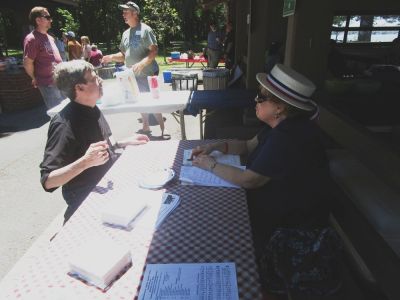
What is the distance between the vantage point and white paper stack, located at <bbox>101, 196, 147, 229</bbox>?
4.45 ft

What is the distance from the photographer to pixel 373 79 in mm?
3697

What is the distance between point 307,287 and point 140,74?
12.9ft

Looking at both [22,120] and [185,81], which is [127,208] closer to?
[185,81]

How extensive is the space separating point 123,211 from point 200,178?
1.69ft

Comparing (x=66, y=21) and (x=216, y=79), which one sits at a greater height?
(x=66, y=21)

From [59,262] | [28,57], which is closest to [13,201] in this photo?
[28,57]

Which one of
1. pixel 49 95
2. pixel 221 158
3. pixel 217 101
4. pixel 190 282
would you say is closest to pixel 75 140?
pixel 221 158

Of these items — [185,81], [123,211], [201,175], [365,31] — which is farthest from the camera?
[365,31]

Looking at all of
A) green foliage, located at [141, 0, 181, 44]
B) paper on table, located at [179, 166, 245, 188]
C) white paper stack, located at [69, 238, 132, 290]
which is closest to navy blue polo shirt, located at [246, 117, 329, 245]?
paper on table, located at [179, 166, 245, 188]

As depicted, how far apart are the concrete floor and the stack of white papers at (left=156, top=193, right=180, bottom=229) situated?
1.56 metres

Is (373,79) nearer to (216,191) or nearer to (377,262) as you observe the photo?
(377,262)

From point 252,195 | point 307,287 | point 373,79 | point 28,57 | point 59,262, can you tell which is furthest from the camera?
point 28,57

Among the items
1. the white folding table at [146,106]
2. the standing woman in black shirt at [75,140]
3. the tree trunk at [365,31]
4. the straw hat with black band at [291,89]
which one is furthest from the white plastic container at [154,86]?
the tree trunk at [365,31]

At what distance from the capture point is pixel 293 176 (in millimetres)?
1651
